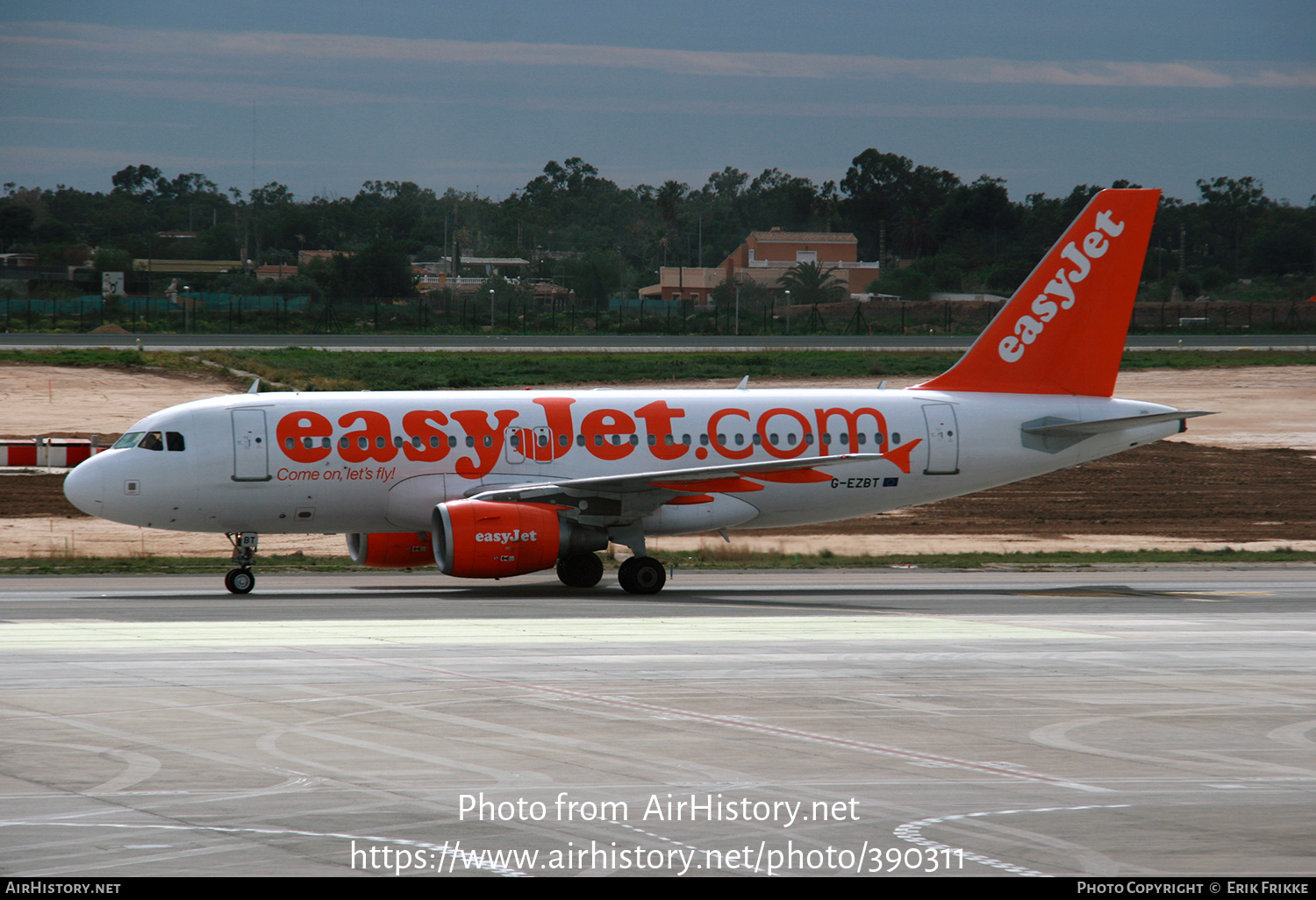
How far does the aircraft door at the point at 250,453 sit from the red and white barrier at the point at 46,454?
12920 millimetres

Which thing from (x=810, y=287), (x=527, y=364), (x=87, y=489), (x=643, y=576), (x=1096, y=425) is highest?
(x=810, y=287)

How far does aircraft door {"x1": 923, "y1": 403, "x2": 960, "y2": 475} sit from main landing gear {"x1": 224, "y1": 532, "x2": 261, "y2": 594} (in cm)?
1333

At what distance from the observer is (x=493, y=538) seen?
25.4m

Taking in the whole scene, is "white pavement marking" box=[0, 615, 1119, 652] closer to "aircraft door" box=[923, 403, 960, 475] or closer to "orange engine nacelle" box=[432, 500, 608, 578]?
"orange engine nacelle" box=[432, 500, 608, 578]

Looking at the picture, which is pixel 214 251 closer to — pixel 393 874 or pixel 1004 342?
pixel 1004 342

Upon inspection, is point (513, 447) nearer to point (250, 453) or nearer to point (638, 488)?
point (638, 488)

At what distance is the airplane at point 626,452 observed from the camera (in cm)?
2670

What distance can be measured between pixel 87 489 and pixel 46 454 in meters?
14.0

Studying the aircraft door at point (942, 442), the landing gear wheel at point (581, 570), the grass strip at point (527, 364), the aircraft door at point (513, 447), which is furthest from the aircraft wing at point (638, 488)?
→ the grass strip at point (527, 364)

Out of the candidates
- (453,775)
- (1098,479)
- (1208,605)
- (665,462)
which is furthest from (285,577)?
(1098,479)

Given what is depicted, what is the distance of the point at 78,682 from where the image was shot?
15.8 metres

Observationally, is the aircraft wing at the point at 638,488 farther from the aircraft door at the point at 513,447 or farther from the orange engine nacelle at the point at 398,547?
the orange engine nacelle at the point at 398,547

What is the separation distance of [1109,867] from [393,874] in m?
4.38

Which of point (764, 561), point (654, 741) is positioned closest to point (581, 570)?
point (764, 561)
